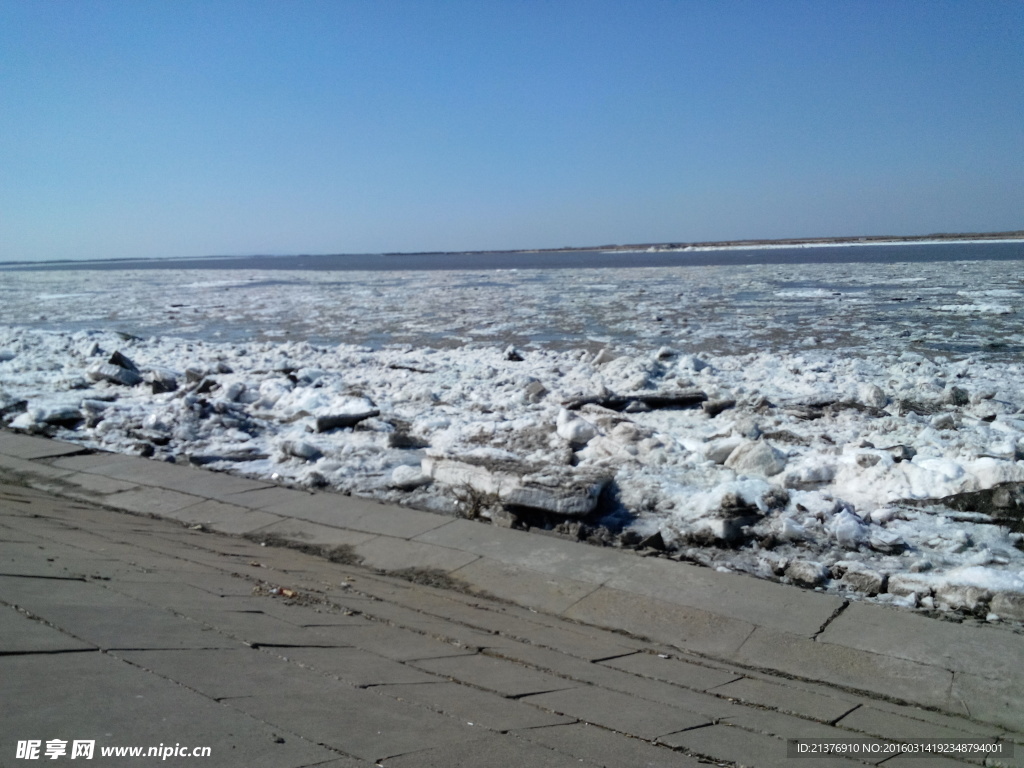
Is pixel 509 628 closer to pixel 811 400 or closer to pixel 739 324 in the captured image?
pixel 811 400

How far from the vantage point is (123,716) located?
218cm

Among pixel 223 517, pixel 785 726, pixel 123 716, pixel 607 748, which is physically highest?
pixel 123 716

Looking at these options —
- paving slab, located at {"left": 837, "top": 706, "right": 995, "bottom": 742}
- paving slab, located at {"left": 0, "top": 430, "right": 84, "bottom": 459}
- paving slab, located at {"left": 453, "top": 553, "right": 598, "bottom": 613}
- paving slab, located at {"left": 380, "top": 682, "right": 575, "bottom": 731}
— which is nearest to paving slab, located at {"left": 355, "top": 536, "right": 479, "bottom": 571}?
paving slab, located at {"left": 453, "top": 553, "right": 598, "bottom": 613}

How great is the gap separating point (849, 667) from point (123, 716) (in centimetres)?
340

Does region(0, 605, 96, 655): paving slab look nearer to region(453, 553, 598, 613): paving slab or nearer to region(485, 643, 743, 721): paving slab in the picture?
region(485, 643, 743, 721): paving slab

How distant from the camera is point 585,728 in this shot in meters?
2.84

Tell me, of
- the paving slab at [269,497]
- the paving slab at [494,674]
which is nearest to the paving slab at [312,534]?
the paving slab at [269,497]

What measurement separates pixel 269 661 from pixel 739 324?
58.8 ft

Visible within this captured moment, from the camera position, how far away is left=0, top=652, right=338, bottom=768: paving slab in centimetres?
205

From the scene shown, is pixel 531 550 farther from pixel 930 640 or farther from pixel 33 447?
pixel 33 447

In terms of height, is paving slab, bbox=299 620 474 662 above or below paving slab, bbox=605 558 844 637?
above

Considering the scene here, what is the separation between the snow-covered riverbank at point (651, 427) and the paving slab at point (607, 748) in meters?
2.84

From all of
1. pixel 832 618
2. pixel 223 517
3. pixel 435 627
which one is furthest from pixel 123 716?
pixel 223 517

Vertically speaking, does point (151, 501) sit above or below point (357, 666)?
below
